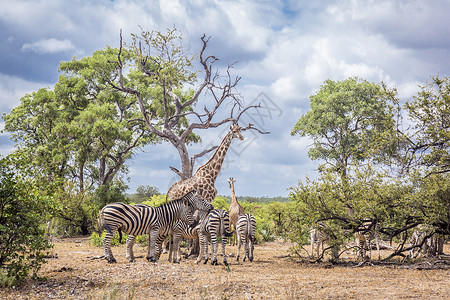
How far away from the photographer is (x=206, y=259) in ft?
40.7

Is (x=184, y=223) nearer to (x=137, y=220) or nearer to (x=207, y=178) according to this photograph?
(x=137, y=220)

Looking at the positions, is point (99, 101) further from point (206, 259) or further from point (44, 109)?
point (206, 259)

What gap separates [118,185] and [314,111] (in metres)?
16.4

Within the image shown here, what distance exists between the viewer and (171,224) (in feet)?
42.0

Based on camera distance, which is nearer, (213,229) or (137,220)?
(137,220)

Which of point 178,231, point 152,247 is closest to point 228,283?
point 152,247

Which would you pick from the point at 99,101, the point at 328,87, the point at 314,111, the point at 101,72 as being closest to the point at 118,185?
the point at 99,101

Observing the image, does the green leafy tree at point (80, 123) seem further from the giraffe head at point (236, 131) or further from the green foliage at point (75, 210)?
the giraffe head at point (236, 131)

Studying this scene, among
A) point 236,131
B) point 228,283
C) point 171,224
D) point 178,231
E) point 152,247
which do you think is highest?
point 236,131

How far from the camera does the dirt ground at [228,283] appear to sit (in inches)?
322

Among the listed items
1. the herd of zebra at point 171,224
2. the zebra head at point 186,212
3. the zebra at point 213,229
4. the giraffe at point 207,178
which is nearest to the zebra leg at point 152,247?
the herd of zebra at point 171,224

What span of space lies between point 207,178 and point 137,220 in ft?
14.0

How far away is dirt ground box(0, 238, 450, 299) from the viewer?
818 cm

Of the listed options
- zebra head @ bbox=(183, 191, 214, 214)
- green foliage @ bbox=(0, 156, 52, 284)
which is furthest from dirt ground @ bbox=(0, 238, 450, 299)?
zebra head @ bbox=(183, 191, 214, 214)
